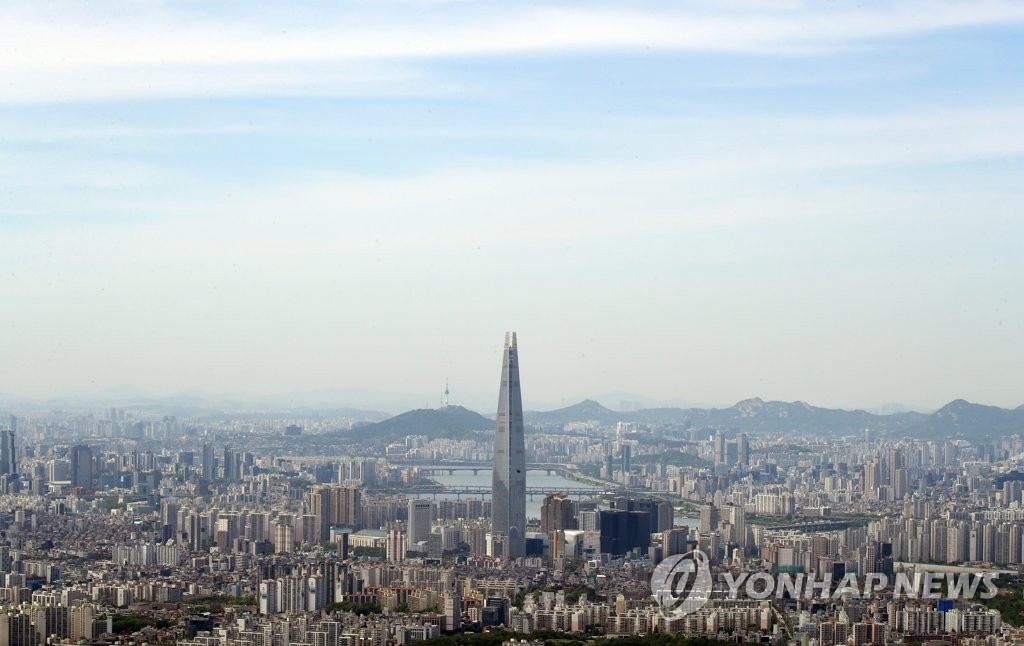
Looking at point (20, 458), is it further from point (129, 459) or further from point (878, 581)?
point (878, 581)

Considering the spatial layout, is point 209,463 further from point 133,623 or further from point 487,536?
point 133,623

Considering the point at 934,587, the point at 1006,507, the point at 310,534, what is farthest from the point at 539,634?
the point at 1006,507

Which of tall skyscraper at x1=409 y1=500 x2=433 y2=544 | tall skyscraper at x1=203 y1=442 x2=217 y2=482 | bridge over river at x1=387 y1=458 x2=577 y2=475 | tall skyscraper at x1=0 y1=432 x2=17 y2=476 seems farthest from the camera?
bridge over river at x1=387 y1=458 x2=577 y2=475

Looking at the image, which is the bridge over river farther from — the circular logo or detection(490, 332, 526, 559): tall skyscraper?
the circular logo

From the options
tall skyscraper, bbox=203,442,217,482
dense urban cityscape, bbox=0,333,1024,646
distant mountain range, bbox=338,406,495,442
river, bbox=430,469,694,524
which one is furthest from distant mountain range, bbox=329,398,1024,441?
tall skyscraper, bbox=203,442,217,482

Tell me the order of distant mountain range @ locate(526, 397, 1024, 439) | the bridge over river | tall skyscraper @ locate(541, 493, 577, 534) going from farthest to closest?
distant mountain range @ locate(526, 397, 1024, 439)
the bridge over river
tall skyscraper @ locate(541, 493, 577, 534)

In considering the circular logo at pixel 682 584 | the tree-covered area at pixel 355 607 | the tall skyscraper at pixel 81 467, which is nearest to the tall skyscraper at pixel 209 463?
the tall skyscraper at pixel 81 467

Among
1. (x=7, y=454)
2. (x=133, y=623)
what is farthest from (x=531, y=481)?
(x=133, y=623)
